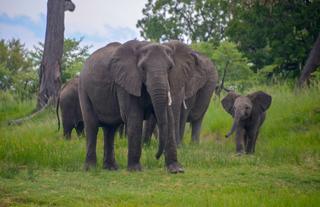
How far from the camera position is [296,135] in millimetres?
18391

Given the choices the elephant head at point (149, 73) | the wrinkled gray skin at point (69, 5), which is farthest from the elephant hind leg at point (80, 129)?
the wrinkled gray skin at point (69, 5)

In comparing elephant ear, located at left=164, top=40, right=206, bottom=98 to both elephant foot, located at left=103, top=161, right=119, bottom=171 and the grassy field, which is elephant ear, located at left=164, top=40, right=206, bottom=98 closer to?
the grassy field

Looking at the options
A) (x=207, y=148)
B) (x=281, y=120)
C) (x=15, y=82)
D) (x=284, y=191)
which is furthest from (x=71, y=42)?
(x=284, y=191)

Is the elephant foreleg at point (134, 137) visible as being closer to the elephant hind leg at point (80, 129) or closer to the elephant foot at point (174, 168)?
the elephant foot at point (174, 168)

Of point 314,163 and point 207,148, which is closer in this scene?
point 314,163

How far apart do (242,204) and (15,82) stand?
36897 millimetres

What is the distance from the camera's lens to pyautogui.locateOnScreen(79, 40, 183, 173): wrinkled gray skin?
1177 centimetres

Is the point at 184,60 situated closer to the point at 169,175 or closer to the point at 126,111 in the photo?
the point at 126,111

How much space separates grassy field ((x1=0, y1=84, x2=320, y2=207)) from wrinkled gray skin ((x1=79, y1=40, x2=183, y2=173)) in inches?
16.7

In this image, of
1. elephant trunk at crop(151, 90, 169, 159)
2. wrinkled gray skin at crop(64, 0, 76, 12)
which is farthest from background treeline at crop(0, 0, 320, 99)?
elephant trunk at crop(151, 90, 169, 159)

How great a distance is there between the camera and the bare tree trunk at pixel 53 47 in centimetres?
2778

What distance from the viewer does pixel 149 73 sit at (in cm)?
1177

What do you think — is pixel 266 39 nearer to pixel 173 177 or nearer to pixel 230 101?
pixel 230 101

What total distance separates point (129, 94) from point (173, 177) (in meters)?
1.79
